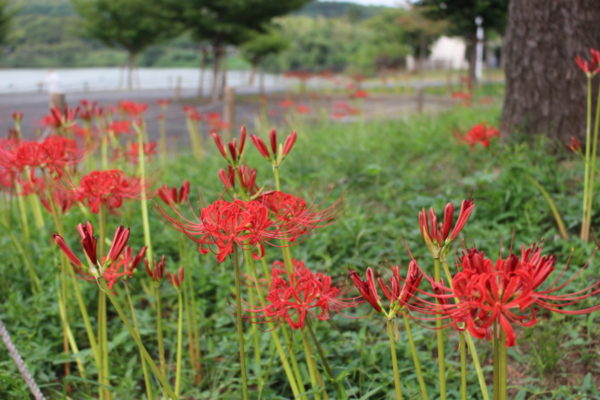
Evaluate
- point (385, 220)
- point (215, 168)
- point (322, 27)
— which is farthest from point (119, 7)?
point (322, 27)

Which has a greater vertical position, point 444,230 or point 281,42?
point 281,42

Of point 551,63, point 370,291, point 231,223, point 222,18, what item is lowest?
point 370,291

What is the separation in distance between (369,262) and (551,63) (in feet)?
7.06

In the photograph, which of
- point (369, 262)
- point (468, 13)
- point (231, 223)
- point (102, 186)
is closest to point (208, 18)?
point (468, 13)

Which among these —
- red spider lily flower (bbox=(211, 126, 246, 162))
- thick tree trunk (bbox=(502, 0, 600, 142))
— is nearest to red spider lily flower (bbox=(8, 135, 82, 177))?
red spider lily flower (bbox=(211, 126, 246, 162))

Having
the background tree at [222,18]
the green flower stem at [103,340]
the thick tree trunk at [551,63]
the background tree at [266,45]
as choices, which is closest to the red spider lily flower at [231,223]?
the green flower stem at [103,340]

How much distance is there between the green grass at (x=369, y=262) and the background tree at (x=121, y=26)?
27.0 metres

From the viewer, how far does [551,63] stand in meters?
4.13

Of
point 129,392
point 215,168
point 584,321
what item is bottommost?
point 129,392

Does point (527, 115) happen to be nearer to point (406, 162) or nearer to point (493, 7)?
point (406, 162)

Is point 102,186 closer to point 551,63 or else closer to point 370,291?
point 370,291

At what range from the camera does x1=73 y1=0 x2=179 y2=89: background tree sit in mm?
30828

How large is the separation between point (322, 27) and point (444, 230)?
75.2 m

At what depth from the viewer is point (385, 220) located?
12.0 feet
